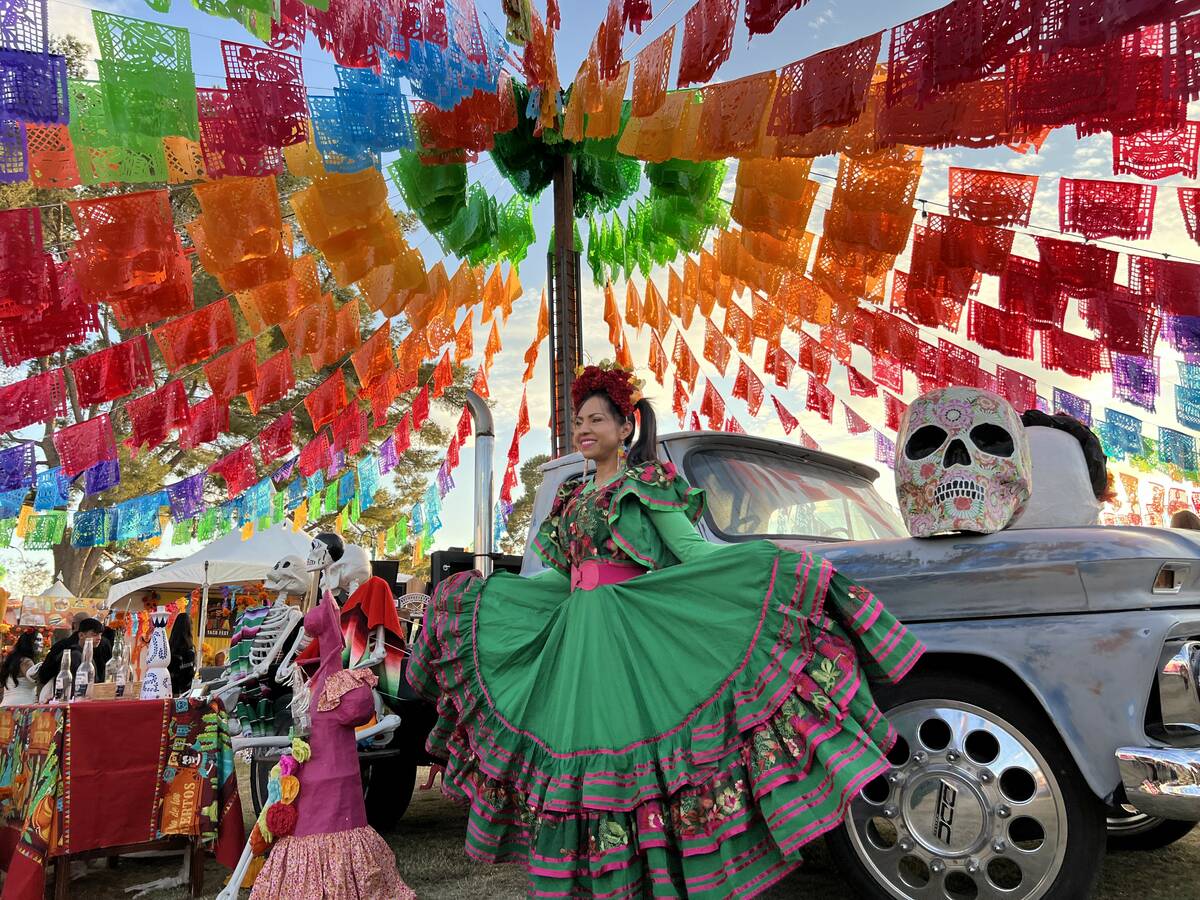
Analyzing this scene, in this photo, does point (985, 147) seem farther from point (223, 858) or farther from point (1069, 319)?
point (223, 858)

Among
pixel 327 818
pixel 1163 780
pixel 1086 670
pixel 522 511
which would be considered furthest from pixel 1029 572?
pixel 522 511

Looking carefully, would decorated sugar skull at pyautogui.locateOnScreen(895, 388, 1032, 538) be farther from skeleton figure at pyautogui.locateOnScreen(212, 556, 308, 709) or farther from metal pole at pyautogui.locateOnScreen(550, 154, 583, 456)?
metal pole at pyautogui.locateOnScreen(550, 154, 583, 456)

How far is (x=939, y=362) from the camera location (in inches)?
331

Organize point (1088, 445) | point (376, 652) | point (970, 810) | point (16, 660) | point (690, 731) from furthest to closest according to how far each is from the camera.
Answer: point (16, 660), point (376, 652), point (1088, 445), point (970, 810), point (690, 731)

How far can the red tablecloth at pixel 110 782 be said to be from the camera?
4.00 meters

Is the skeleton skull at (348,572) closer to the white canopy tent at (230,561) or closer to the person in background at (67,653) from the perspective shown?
the person in background at (67,653)

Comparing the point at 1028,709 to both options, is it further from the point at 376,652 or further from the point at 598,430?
the point at 376,652

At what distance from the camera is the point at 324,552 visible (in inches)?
171

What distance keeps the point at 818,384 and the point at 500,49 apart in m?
5.45

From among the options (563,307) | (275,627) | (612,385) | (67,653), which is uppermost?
(563,307)

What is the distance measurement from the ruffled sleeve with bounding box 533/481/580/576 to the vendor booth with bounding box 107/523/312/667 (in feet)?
36.3

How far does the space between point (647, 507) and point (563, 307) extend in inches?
247

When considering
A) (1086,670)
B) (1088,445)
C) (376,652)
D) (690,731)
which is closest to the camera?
(690,731)

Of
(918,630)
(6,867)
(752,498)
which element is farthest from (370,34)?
(6,867)
